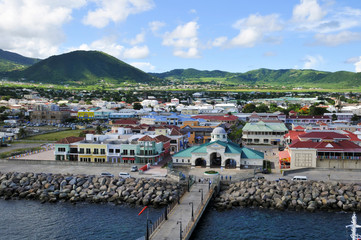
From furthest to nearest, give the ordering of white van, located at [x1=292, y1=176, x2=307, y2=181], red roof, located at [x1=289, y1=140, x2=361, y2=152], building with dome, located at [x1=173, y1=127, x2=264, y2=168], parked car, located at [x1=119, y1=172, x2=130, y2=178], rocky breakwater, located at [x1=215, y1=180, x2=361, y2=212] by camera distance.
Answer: red roof, located at [x1=289, y1=140, x2=361, y2=152]
building with dome, located at [x1=173, y1=127, x2=264, y2=168]
parked car, located at [x1=119, y1=172, x2=130, y2=178]
white van, located at [x1=292, y1=176, x2=307, y2=181]
rocky breakwater, located at [x1=215, y1=180, x2=361, y2=212]

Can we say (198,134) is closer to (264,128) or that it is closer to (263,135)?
(263,135)

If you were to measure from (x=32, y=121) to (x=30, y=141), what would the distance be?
50841 mm

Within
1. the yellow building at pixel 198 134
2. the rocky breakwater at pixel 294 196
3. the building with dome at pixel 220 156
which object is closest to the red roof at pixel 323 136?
the building with dome at pixel 220 156

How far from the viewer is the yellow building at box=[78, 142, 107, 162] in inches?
2341

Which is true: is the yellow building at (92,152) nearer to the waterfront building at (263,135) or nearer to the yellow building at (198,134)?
the yellow building at (198,134)

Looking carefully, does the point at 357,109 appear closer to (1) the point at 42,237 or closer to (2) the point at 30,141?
(2) the point at 30,141

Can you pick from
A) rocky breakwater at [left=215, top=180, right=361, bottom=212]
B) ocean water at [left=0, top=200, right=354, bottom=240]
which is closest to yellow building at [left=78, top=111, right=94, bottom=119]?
ocean water at [left=0, top=200, right=354, bottom=240]

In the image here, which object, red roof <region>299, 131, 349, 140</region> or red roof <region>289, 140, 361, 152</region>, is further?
red roof <region>299, 131, 349, 140</region>

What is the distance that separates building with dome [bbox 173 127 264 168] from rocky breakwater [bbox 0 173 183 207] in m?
10.1

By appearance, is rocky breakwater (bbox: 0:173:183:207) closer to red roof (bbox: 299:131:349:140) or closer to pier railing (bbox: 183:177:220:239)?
pier railing (bbox: 183:177:220:239)

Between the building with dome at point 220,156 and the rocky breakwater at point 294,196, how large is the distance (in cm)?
919

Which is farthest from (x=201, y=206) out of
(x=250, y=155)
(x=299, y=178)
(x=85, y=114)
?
(x=85, y=114)

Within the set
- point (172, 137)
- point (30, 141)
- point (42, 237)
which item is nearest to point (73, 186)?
point (42, 237)

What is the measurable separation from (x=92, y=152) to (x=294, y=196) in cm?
3359
